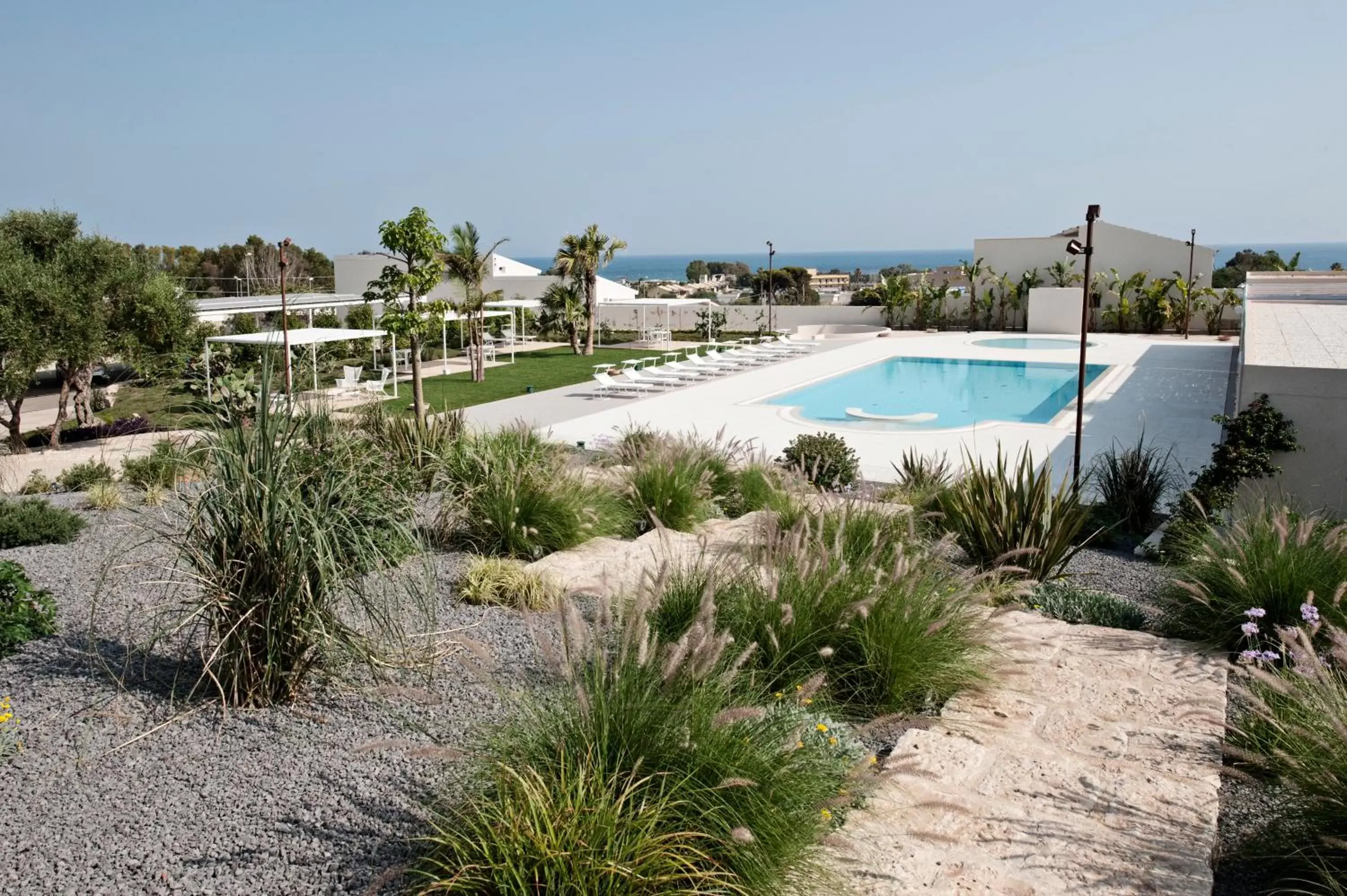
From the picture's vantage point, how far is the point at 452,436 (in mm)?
8398

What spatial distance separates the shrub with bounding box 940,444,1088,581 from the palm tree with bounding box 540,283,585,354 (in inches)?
797

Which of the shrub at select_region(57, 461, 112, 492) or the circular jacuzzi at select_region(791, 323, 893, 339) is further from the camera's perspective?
the circular jacuzzi at select_region(791, 323, 893, 339)

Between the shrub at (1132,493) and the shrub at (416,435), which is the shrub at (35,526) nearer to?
the shrub at (416,435)

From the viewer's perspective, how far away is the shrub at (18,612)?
4434 mm

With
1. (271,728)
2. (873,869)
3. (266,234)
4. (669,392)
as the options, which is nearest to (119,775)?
(271,728)

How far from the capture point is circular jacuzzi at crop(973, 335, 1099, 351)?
26.3m

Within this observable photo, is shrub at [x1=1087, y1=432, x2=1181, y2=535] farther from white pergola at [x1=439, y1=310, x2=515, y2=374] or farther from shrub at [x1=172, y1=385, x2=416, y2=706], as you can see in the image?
white pergola at [x1=439, y1=310, x2=515, y2=374]

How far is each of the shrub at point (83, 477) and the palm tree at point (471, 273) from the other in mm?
10985

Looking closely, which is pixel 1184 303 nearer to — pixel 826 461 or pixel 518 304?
pixel 518 304

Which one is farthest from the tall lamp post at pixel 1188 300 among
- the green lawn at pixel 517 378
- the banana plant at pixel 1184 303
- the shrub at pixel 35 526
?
the shrub at pixel 35 526

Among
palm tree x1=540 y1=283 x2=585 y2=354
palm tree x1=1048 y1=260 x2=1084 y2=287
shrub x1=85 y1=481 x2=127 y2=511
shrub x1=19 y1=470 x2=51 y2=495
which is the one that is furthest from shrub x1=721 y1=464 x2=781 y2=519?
palm tree x1=1048 y1=260 x2=1084 y2=287

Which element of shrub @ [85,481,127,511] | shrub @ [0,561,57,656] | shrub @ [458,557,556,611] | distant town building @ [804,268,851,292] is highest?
distant town building @ [804,268,851,292]

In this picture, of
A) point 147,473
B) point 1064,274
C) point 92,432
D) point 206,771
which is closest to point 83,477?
point 147,473

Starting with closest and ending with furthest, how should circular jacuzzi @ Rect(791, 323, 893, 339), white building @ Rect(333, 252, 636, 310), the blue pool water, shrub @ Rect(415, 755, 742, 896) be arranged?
shrub @ Rect(415, 755, 742, 896)
the blue pool water
white building @ Rect(333, 252, 636, 310)
circular jacuzzi @ Rect(791, 323, 893, 339)
